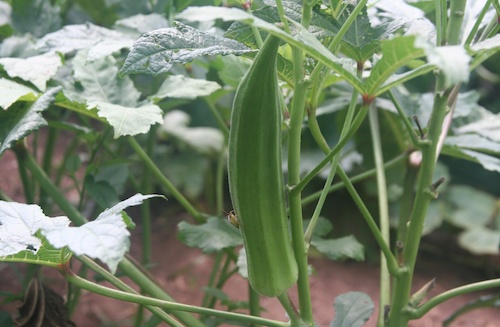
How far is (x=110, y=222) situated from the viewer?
49 cm

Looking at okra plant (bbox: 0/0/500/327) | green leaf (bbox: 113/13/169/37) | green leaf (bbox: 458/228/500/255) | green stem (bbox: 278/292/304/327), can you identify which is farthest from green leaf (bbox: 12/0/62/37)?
green leaf (bbox: 458/228/500/255)

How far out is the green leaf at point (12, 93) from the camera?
708mm

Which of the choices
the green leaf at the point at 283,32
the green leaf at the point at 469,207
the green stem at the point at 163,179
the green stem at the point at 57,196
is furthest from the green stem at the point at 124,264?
the green leaf at the point at 469,207

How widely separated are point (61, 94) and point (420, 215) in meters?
0.48

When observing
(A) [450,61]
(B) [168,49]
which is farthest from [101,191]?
(A) [450,61]

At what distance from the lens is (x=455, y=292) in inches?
25.9

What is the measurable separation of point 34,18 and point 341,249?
0.72m

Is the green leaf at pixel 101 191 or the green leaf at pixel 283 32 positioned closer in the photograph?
the green leaf at pixel 283 32

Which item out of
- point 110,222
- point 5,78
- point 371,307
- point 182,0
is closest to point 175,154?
point 182,0

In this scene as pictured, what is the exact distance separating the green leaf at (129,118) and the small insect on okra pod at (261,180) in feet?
0.49

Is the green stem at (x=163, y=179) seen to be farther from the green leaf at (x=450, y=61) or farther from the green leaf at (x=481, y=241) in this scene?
the green leaf at (x=481, y=241)

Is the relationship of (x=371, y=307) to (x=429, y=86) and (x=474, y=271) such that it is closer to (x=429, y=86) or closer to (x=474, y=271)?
(x=474, y=271)

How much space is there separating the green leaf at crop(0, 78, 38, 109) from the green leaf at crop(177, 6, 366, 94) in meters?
0.36

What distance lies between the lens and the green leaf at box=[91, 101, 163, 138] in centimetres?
69
